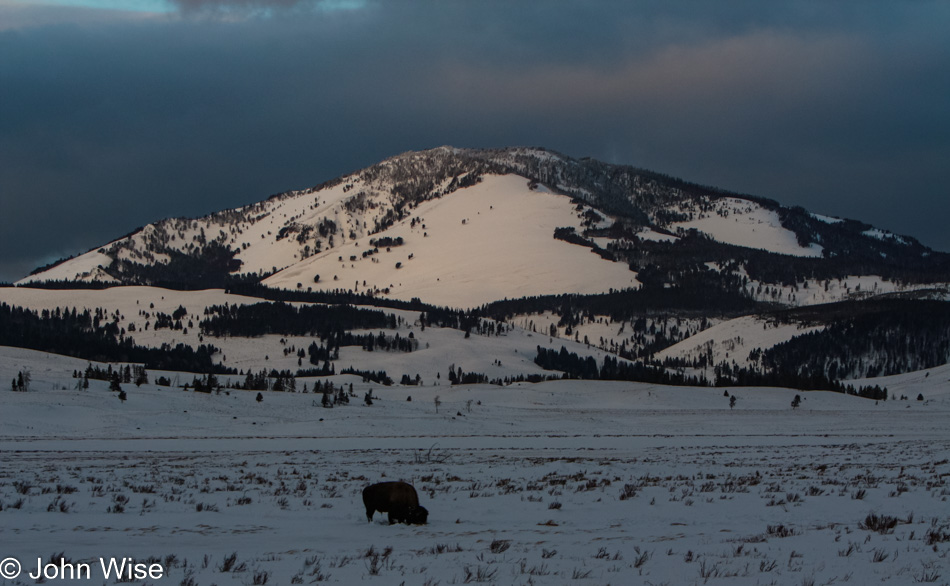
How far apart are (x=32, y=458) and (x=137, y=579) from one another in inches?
1064

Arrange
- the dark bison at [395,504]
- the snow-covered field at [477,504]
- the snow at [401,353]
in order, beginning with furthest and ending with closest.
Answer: the snow at [401,353]
the dark bison at [395,504]
the snow-covered field at [477,504]

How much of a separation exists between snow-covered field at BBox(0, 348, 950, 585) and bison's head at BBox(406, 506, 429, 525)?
0.24 meters

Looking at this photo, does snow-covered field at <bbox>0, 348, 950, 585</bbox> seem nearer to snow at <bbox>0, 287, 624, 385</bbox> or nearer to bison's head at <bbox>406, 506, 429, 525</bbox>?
bison's head at <bbox>406, 506, 429, 525</bbox>

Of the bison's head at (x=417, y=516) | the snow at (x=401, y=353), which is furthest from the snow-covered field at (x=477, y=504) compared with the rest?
the snow at (x=401, y=353)

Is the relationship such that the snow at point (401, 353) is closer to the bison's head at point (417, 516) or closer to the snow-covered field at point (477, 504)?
the snow-covered field at point (477, 504)

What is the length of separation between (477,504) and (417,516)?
123 inches

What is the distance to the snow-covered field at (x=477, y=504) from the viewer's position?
1200 cm

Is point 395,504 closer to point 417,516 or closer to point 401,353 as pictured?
point 417,516

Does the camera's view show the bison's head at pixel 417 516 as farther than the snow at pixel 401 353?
Result: No

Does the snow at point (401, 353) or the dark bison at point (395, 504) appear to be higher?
the snow at point (401, 353)

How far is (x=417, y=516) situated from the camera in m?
16.8

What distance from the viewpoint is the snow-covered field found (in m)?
12.0

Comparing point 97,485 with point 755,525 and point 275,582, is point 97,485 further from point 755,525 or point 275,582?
point 755,525

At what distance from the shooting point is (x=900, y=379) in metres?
133
